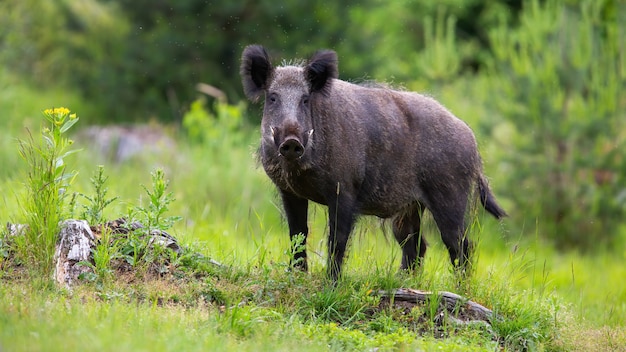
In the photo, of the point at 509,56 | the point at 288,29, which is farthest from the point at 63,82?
the point at 509,56

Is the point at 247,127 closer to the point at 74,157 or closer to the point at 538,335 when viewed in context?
the point at 74,157

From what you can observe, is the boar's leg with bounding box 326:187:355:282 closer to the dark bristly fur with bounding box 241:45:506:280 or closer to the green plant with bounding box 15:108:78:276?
the dark bristly fur with bounding box 241:45:506:280

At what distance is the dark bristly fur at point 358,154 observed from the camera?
7105 millimetres

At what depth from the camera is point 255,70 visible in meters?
7.43

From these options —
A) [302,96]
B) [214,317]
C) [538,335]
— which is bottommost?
[538,335]

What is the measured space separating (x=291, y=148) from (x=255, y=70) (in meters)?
1.10

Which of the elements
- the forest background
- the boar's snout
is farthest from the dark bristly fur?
the forest background

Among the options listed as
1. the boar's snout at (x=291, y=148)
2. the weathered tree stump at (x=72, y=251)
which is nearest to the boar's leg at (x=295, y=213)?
the boar's snout at (x=291, y=148)

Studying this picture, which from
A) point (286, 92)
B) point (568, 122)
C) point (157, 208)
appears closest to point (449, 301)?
point (286, 92)

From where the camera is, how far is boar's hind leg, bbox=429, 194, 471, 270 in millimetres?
8055

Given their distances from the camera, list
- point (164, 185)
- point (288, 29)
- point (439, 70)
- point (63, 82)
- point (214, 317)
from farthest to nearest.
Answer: point (63, 82) < point (288, 29) < point (439, 70) < point (164, 185) < point (214, 317)

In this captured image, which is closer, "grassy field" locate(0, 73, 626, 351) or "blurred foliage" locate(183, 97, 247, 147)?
"grassy field" locate(0, 73, 626, 351)

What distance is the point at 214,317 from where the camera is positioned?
595cm

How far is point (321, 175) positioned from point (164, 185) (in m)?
1.34
